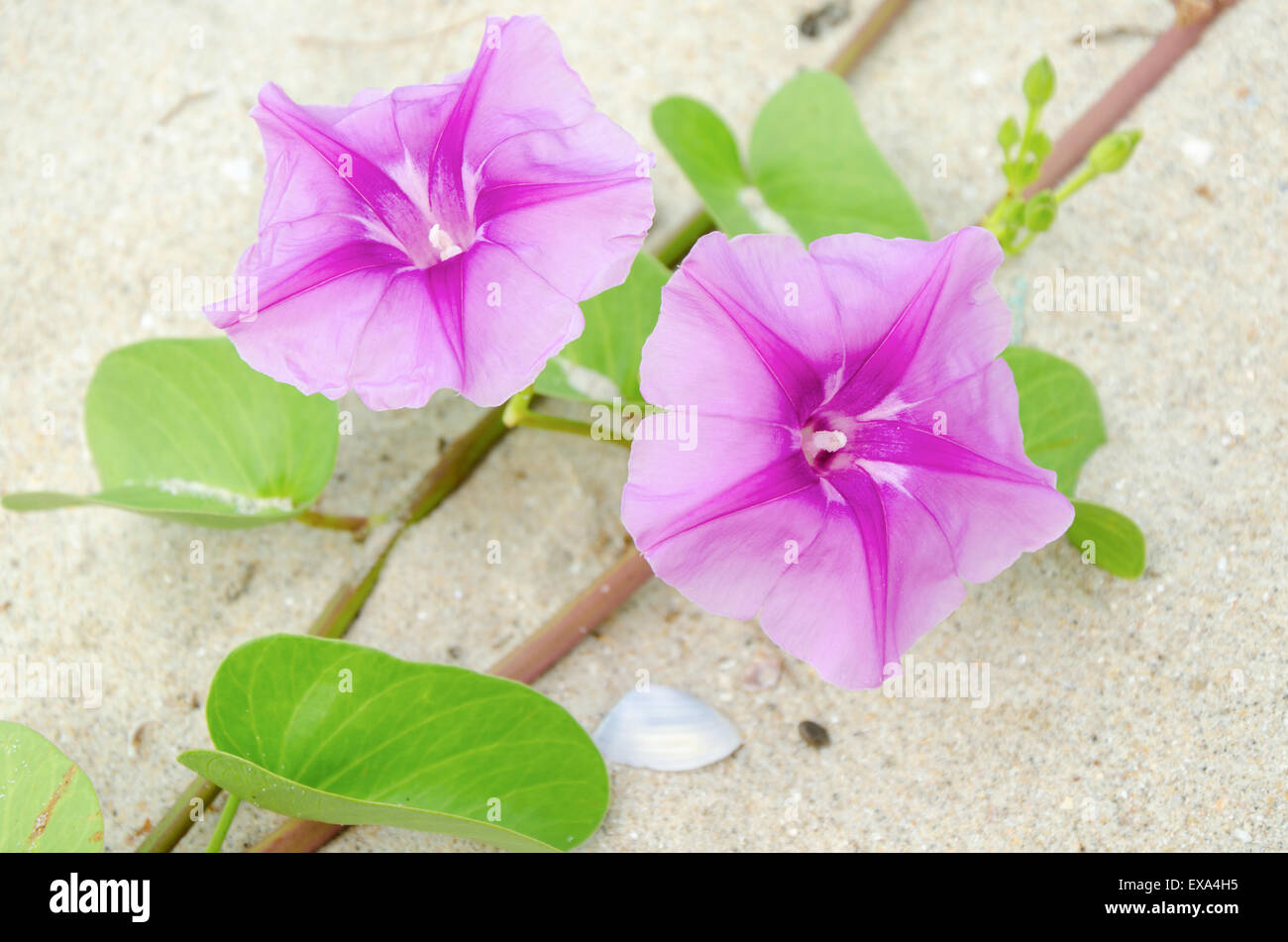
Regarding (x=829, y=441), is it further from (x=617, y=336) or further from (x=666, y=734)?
(x=666, y=734)

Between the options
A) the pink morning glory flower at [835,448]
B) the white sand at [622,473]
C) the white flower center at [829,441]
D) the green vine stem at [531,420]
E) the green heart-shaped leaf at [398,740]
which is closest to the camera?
the pink morning glory flower at [835,448]

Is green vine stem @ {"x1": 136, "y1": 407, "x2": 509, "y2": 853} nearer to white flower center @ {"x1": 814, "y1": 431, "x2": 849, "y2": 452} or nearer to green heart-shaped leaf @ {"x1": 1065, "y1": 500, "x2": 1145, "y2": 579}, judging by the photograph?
white flower center @ {"x1": 814, "y1": 431, "x2": 849, "y2": 452}

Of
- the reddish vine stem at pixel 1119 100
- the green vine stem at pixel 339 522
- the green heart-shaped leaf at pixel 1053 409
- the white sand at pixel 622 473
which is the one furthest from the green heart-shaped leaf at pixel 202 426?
the reddish vine stem at pixel 1119 100

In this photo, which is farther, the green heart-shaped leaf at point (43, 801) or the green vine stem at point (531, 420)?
the green vine stem at point (531, 420)

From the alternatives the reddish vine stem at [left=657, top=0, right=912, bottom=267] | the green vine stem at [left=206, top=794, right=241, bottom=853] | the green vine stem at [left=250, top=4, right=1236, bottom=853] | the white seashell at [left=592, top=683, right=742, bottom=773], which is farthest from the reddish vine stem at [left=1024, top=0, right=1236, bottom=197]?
the green vine stem at [left=206, top=794, right=241, bottom=853]

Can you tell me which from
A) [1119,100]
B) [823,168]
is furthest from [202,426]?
[1119,100]

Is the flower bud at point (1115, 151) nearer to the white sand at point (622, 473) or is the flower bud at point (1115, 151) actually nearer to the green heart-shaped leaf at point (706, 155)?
Result: the white sand at point (622, 473)
